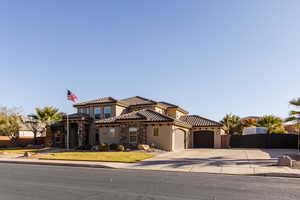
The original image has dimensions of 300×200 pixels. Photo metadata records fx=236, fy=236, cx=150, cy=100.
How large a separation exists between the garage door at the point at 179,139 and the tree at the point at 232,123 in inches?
637

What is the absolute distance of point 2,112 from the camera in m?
40.8

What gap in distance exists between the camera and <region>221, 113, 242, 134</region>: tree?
140 feet

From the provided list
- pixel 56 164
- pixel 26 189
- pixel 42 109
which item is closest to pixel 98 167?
pixel 56 164

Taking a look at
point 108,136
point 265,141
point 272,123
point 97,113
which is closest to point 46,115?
point 97,113

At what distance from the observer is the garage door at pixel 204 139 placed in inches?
1240

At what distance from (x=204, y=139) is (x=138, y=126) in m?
10.4

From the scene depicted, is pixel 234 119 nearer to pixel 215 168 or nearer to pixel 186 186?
pixel 215 168

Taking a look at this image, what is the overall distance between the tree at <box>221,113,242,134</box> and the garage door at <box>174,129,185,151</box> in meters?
16.2

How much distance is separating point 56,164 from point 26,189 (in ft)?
27.5

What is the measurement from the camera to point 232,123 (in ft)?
143

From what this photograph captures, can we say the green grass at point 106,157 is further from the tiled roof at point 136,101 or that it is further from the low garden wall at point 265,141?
the low garden wall at point 265,141

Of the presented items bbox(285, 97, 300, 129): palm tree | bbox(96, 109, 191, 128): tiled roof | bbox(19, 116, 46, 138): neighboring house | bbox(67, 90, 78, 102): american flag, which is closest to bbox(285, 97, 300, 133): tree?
bbox(285, 97, 300, 129): palm tree

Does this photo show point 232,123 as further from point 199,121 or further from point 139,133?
point 139,133

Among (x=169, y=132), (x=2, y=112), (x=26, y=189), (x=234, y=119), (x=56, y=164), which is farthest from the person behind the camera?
(x=234, y=119)
